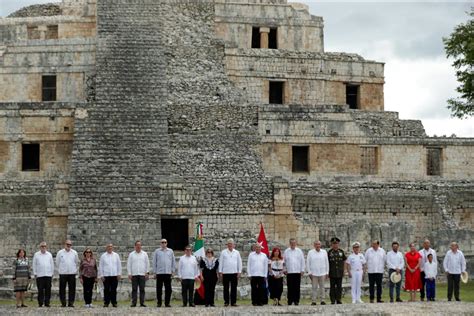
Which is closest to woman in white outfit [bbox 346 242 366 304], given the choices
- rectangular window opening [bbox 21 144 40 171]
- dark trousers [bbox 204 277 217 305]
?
dark trousers [bbox 204 277 217 305]

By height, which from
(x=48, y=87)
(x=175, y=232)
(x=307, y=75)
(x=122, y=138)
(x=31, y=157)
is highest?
(x=307, y=75)

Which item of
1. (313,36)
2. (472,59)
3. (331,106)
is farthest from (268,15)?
(472,59)

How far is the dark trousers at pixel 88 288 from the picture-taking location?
24.0m

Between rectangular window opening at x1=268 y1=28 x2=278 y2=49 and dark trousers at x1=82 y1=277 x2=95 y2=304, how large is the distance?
66.7ft

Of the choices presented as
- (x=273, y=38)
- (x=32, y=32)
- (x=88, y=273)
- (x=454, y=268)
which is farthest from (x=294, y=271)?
(x=32, y=32)

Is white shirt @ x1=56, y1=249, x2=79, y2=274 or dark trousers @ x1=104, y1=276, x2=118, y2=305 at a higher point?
white shirt @ x1=56, y1=249, x2=79, y2=274

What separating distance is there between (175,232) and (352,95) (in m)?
11.4

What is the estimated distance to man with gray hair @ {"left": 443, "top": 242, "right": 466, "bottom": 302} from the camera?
83.3 ft

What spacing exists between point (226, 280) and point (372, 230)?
1000 cm

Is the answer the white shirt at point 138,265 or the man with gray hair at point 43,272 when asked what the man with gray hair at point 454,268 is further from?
the man with gray hair at point 43,272

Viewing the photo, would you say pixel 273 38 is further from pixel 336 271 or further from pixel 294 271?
pixel 294 271

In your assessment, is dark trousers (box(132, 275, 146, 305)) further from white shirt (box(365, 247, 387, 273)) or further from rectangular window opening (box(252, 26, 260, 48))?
rectangular window opening (box(252, 26, 260, 48))

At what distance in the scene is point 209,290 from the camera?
24.2 metres

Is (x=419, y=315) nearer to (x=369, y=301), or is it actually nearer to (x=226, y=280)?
(x=369, y=301)
